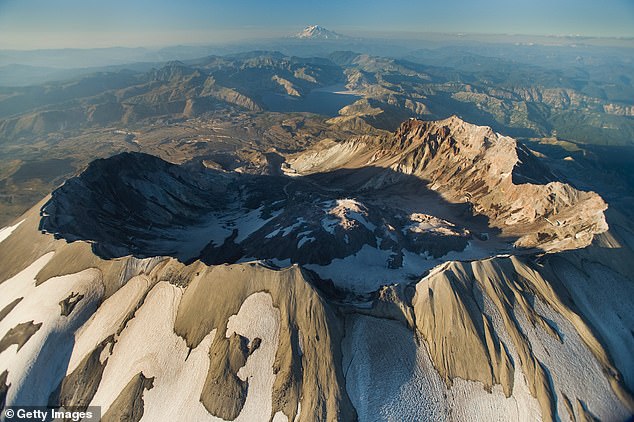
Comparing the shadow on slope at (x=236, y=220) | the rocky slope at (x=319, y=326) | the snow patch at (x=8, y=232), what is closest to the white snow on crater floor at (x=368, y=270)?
the rocky slope at (x=319, y=326)

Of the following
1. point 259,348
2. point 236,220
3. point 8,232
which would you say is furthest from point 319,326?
point 8,232

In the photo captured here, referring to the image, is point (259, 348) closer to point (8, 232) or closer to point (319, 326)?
point (319, 326)

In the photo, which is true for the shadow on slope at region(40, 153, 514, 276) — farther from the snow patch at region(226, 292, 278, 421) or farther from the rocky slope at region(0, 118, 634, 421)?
the snow patch at region(226, 292, 278, 421)

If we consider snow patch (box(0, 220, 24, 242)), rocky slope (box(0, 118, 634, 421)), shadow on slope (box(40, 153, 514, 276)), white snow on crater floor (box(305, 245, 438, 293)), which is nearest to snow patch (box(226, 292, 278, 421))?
rocky slope (box(0, 118, 634, 421))

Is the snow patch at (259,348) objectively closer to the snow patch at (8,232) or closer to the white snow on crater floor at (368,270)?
the white snow on crater floor at (368,270)

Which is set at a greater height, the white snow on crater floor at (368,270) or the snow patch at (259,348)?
the snow patch at (259,348)

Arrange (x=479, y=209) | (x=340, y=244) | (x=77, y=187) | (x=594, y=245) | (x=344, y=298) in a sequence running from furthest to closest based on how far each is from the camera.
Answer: (x=479, y=209), (x=77, y=187), (x=340, y=244), (x=594, y=245), (x=344, y=298)

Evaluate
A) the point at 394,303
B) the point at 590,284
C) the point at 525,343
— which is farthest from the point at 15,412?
the point at 590,284

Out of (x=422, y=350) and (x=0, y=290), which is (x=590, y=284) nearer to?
(x=422, y=350)
